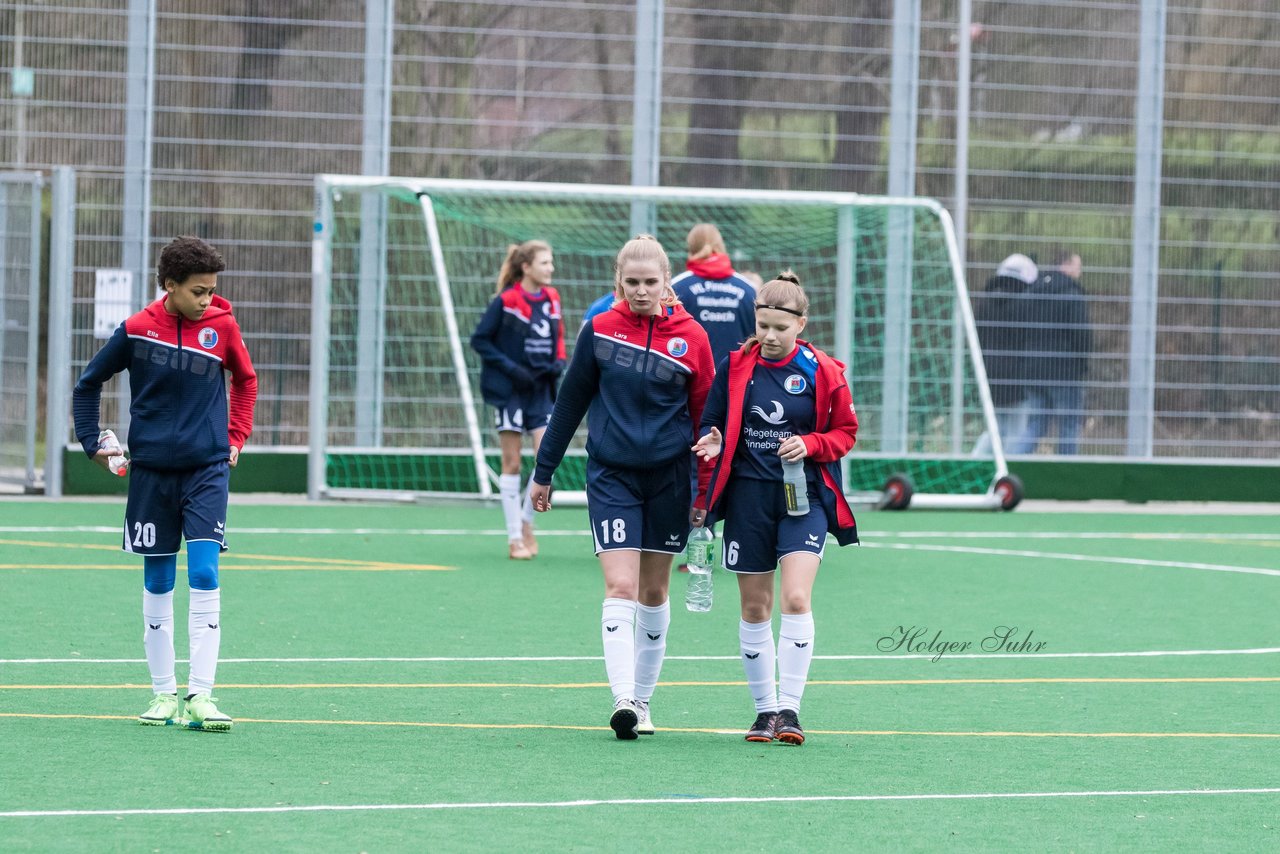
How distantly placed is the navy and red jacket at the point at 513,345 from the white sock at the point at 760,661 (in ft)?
18.5

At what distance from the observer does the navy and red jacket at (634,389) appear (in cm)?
690

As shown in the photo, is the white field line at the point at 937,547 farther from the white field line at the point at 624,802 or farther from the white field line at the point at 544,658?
the white field line at the point at 624,802

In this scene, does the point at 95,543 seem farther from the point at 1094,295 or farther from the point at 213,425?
the point at 1094,295

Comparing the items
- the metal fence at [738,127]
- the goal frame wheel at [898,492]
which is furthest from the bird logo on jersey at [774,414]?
the metal fence at [738,127]

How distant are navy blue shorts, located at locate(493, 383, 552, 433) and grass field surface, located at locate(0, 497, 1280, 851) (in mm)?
838

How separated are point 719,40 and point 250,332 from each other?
4.82 m

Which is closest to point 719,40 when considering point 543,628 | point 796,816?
point 543,628

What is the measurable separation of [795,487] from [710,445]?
0.31 m

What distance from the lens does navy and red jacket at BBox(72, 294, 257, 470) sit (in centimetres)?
684

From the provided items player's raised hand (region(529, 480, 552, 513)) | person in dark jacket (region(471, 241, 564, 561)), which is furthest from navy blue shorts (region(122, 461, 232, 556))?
person in dark jacket (region(471, 241, 564, 561))

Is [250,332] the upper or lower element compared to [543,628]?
upper

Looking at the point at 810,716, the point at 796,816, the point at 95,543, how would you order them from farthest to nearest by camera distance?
1. the point at 95,543
2. the point at 810,716
3. the point at 796,816

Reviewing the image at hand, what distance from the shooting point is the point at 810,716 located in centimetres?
741

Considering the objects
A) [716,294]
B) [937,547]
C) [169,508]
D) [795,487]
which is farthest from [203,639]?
[937,547]
